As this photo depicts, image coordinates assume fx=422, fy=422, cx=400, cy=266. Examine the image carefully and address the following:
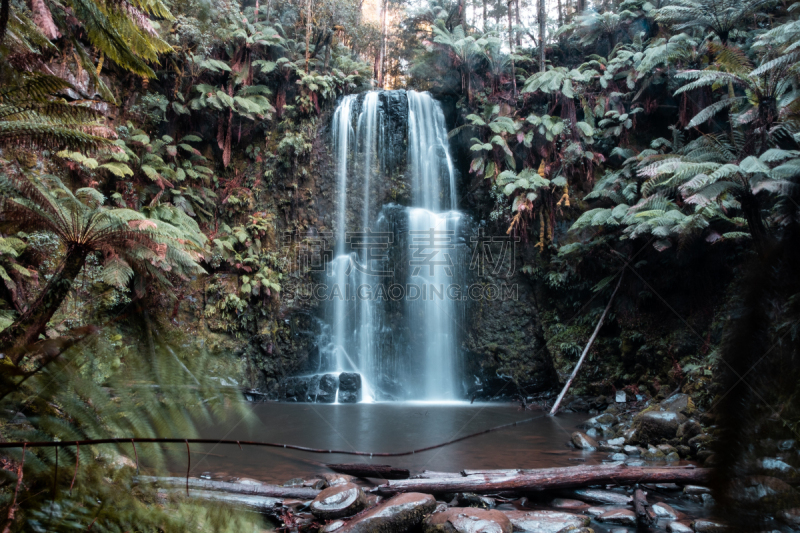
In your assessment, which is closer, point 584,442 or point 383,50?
point 584,442

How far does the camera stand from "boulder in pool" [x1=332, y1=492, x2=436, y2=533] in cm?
317

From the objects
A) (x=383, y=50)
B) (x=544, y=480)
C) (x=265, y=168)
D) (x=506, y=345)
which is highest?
(x=383, y=50)

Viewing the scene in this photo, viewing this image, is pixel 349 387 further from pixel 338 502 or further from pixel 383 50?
pixel 383 50

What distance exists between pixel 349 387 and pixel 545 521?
7430 mm

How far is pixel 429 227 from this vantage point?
1155cm

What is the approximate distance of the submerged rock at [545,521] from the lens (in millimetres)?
3337

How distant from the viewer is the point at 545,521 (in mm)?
3426

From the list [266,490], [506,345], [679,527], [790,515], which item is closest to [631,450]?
[679,527]

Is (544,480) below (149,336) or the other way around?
below

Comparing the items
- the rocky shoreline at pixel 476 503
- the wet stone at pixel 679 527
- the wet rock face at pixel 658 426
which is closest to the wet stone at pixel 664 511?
the rocky shoreline at pixel 476 503

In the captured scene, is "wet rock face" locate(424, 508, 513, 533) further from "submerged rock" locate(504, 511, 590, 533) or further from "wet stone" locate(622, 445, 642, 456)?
"wet stone" locate(622, 445, 642, 456)

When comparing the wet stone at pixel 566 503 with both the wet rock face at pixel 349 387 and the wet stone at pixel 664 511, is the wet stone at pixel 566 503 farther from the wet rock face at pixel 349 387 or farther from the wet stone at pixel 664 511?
the wet rock face at pixel 349 387

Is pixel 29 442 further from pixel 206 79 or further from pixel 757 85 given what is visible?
pixel 206 79

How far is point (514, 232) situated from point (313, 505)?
338 inches
